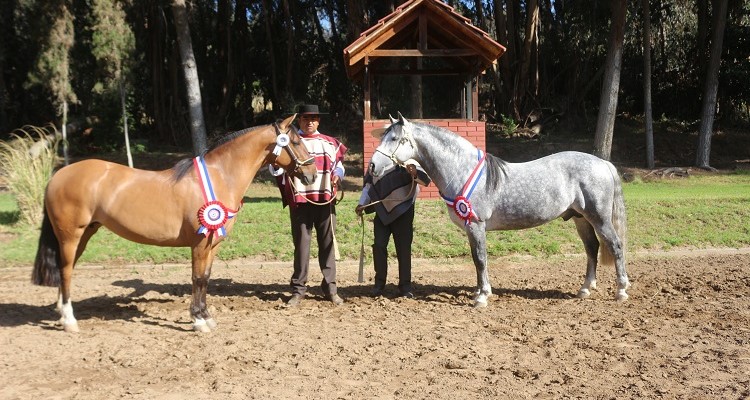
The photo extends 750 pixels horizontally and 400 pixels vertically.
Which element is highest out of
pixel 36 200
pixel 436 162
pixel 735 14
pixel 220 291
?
pixel 735 14

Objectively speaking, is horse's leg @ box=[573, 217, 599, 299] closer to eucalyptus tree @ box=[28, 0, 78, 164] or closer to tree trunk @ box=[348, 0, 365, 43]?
tree trunk @ box=[348, 0, 365, 43]

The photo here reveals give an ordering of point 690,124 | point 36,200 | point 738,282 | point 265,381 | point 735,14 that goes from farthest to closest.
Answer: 1. point 690,124
2. point 735,14
3. point 36,200
4. point 738,282
5. point 265,381

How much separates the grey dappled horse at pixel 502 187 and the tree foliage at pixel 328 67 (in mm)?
17008

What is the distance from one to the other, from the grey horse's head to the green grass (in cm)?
305

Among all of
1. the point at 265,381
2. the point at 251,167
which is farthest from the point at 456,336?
the point at 251,167

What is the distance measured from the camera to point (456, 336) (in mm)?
5805

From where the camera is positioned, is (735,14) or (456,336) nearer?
(456,336)

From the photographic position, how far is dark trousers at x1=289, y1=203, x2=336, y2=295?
22.9 feet

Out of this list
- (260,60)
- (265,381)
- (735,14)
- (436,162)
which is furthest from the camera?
(260,60)

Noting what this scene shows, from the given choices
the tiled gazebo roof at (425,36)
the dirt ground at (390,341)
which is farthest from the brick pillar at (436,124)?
the dirt ground at (390,341)

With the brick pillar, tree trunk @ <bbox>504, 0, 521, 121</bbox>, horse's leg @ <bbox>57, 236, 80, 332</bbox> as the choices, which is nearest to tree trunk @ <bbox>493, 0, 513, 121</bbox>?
tree trunk @ <bbox>504, 0, 521, 121</bbox>

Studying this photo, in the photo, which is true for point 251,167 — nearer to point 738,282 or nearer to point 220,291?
point 220,291

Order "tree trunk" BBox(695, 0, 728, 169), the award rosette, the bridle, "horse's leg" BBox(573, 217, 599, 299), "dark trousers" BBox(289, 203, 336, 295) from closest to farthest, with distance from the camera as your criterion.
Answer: the bridle → the award rosette → "dark trousers" BBox(289, 203, 336, 295) → "horse's leg" BBox(573, 217, 599, 299) → "tree trunk" BBox(695, 0, 728, 169)

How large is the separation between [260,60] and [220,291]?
22.1 meters
